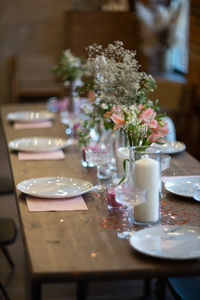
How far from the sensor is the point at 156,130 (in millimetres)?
1955

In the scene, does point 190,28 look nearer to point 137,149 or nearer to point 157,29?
point 157,29

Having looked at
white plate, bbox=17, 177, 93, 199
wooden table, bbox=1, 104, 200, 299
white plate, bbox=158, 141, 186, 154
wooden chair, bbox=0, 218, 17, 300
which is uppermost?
white plate, bbox=158, 141, 186, 154

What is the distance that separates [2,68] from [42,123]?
3753 millimetres

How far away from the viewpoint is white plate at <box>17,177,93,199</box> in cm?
195

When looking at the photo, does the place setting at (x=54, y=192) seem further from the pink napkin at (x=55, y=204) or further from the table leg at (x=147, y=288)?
the table leg at (x=147, y=288)

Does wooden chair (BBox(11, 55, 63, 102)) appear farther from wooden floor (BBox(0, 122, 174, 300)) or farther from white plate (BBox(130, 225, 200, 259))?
white plate (BBox(130, 225, 200, 259))

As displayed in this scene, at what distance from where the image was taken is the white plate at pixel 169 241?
4.70ft

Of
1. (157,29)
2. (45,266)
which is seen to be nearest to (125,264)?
(45,266)

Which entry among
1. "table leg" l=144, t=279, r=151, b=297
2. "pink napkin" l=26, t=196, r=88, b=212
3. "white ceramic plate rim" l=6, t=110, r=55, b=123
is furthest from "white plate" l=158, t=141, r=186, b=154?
"white ceramic plate rim" l=6, t=110, r=55, b=123

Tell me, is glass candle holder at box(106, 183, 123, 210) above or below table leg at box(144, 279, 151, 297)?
above

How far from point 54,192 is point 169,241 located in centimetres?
61

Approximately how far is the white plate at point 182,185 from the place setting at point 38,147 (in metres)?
0.72

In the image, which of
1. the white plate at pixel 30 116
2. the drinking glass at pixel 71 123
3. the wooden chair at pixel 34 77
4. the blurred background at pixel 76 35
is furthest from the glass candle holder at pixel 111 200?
the wooden chair at pixel 34 77

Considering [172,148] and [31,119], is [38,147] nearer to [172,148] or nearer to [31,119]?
[172,148]
